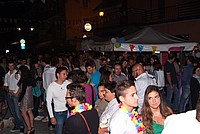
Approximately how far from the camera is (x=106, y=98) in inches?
182

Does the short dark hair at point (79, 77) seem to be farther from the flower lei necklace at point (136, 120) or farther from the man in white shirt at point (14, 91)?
the man in white shirt at point (14, 91)

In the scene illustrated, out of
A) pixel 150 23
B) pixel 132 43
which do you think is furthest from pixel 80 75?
pixel 150 23

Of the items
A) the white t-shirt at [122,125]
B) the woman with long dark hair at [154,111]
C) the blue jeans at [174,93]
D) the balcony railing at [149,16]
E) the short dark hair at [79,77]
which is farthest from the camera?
the balcony railing at [149,16]

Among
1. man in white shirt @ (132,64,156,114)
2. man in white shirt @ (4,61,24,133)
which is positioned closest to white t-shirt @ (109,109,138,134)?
man in white shirt @ (132,64,156,114)

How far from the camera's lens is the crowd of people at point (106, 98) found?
333cm

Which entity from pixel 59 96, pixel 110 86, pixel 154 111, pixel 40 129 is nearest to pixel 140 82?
pixel 110 86

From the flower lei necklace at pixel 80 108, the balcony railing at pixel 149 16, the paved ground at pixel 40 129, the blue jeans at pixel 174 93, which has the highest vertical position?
the balcony railing at pixel 149 16

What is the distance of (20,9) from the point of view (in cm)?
4841

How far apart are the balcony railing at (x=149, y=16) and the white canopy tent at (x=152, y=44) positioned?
348 inches

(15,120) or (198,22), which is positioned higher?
(198,22)

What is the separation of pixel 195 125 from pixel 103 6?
2534 centimetres

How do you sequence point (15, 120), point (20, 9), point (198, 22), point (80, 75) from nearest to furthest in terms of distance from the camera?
1. point (80, 75)
2. point (15, 120)
3. point (198, 22)
4. point (20, 9)

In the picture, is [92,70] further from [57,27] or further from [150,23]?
[57,27]

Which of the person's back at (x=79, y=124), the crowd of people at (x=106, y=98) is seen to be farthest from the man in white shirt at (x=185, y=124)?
the person's back at (x=79, y=124)
